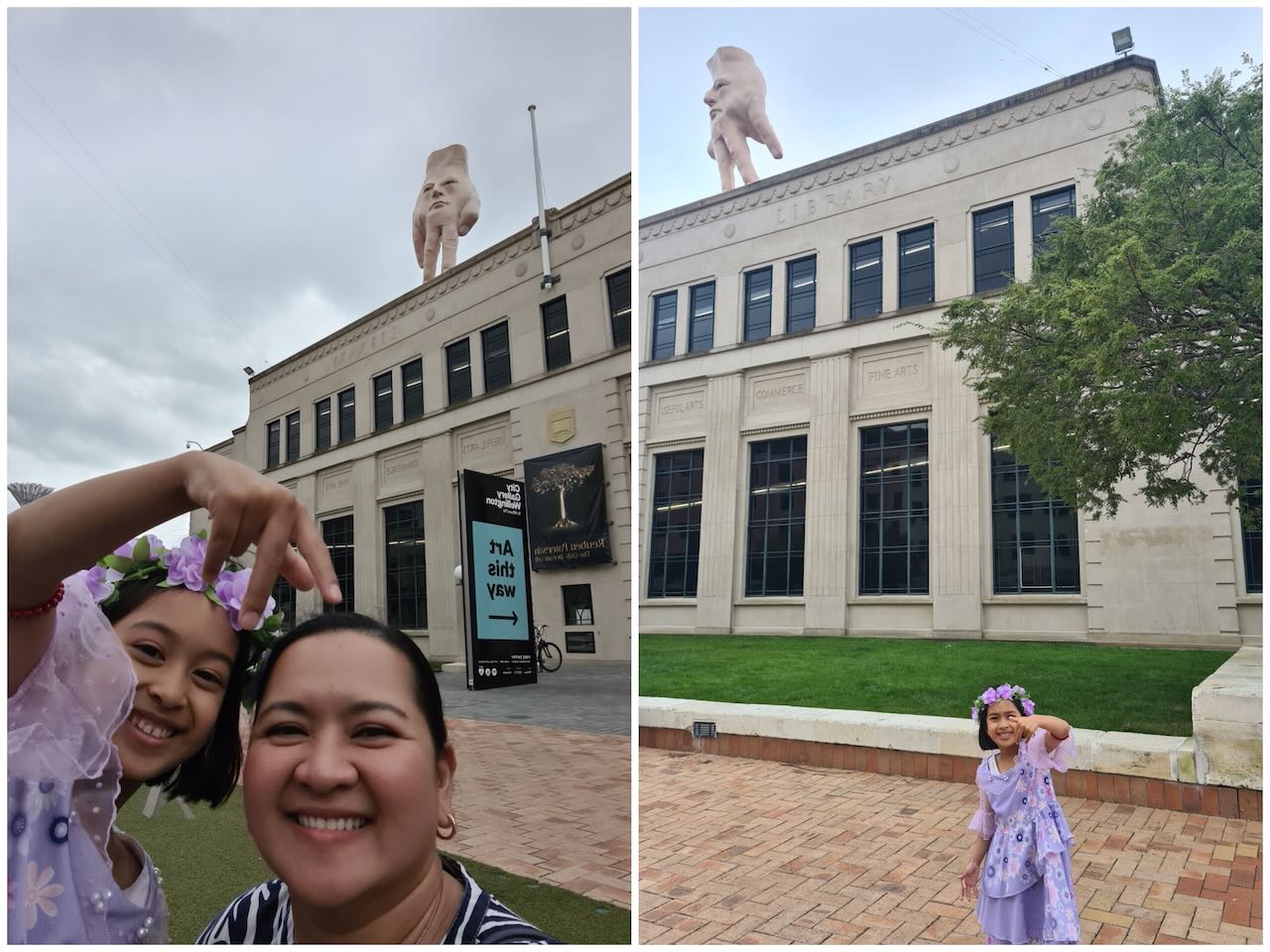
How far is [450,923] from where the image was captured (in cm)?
91

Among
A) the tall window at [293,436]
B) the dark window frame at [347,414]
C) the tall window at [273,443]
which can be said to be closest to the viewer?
the tall window at [273,443]

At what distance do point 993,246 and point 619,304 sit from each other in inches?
391

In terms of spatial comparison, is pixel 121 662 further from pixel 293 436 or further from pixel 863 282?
pixel 863 282

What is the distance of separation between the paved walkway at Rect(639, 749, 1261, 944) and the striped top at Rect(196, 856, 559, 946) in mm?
2843

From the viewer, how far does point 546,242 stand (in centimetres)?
340

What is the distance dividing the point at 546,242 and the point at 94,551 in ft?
9.23

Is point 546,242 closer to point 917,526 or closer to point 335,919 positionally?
point 335,919

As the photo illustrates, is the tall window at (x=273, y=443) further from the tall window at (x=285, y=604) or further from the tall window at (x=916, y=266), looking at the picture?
the tall window at (x=916, y=266)

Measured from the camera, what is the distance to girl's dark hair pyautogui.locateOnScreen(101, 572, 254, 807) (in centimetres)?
106

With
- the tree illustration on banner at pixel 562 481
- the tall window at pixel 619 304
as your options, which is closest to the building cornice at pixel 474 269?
the tall window at pixel 619 304

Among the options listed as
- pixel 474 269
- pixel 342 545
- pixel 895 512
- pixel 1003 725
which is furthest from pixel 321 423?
pixel 895 512

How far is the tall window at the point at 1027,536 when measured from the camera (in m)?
10.8

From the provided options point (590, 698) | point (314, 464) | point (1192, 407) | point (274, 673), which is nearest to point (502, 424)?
point (314, 464)

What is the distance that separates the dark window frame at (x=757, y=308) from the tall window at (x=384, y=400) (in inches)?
396
